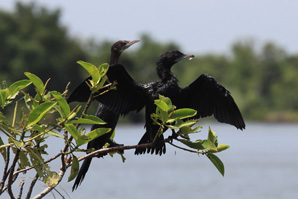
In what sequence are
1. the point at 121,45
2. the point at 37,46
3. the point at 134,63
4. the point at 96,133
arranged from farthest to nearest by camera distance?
1. the point at 134,63
2. the point at 37,46
3. the point at 121,45
4. the point at 96,133

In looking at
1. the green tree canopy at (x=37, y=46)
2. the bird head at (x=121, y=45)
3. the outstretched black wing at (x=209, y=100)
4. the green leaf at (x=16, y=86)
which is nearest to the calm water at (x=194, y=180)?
the bird head at (x=121, y=45)

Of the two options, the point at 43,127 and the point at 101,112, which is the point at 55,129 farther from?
the point at 101,112

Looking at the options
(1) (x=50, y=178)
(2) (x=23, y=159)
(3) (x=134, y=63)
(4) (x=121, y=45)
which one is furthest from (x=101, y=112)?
(3) (x=134, y=63)

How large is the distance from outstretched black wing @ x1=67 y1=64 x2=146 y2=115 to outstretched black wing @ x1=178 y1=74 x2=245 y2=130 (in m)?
0.33

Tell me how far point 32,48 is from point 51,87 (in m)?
5.19

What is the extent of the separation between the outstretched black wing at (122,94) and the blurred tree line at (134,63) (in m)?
44.3

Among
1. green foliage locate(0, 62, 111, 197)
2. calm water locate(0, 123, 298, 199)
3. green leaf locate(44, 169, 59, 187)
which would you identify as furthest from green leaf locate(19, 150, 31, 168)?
calm water locate(0, 123, 298, 199)

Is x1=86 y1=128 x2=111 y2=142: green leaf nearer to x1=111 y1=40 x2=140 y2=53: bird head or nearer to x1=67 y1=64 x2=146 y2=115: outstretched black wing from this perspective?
x1=67 y1=64 x2=146 y2=115: outstretched black wing

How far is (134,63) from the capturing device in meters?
58.6

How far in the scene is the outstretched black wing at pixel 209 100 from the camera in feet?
15.4

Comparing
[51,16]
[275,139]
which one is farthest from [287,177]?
[51,16]

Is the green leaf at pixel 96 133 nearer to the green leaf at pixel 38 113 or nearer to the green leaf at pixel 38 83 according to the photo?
the green leaf at pixel 38 113

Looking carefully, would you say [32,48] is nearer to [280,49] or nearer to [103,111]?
[280,49]

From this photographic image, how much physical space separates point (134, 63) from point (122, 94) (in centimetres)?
A: 5406
